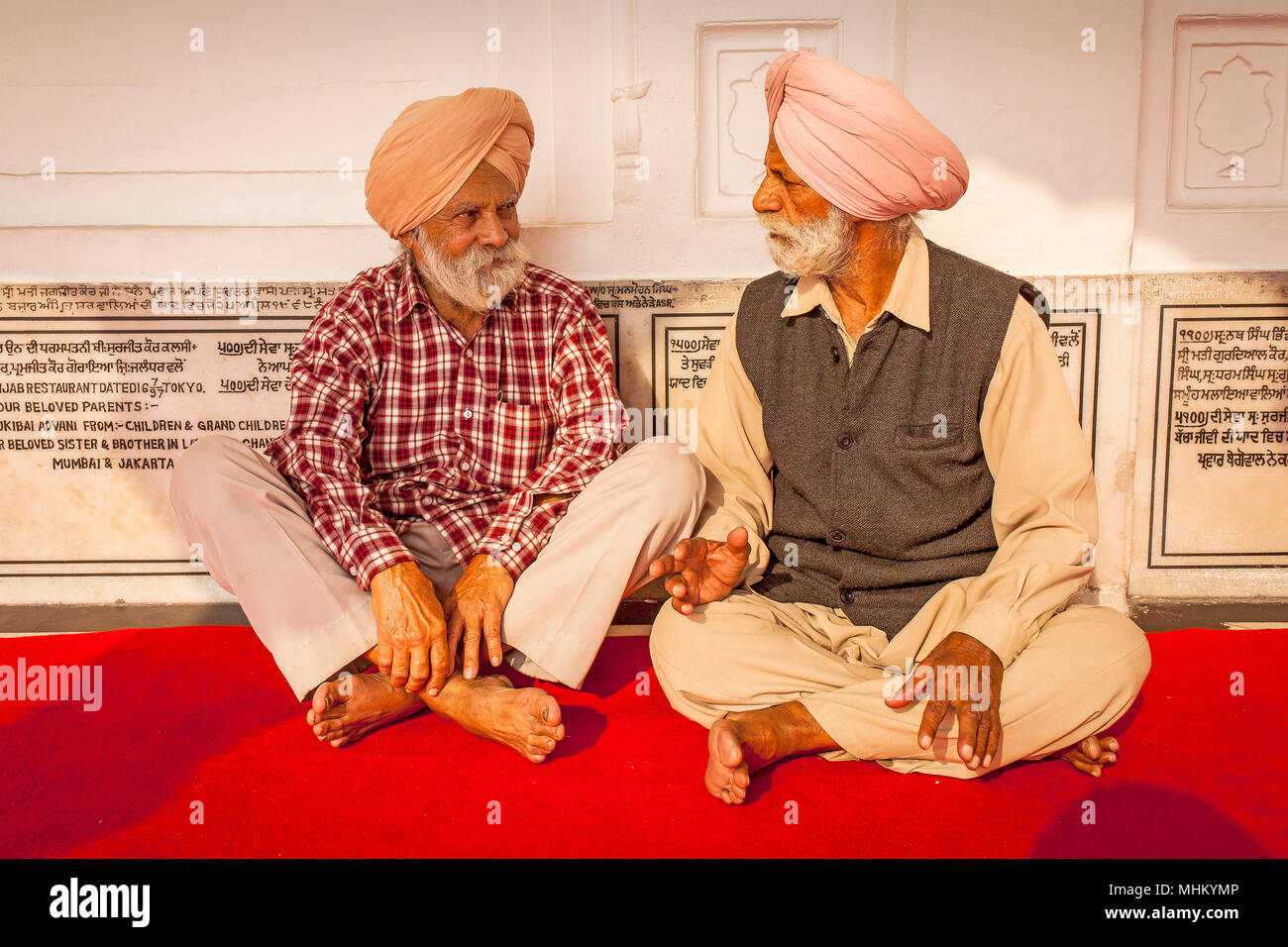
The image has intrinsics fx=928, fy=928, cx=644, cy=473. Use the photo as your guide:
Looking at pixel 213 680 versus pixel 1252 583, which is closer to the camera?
pixel 213 680

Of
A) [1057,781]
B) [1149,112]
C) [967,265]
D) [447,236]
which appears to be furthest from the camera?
[1149,112]

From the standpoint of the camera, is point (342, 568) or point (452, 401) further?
point (452, 401)

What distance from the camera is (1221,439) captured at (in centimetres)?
331

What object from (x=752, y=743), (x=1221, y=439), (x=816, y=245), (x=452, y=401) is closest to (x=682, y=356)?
(x=452, y=401)

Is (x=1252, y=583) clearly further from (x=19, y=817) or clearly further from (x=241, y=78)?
(x=241, y=78)

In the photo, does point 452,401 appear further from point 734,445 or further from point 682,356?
point 682,356

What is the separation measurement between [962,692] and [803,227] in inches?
46.3

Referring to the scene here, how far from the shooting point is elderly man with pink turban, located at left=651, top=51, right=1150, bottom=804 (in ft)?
6.65

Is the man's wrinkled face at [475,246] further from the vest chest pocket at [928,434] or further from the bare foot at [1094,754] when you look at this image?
the bare foot at [1094,754]

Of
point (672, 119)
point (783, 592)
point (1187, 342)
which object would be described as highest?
point (672, 119)

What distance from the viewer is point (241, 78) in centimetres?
329

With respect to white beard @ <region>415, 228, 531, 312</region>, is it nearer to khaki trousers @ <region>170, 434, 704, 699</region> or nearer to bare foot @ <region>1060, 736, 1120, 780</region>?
khaki trousers @ <region>170, 434, 704, 699</region>

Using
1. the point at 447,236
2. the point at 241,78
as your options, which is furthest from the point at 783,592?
the point at 241,78

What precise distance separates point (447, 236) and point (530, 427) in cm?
58
